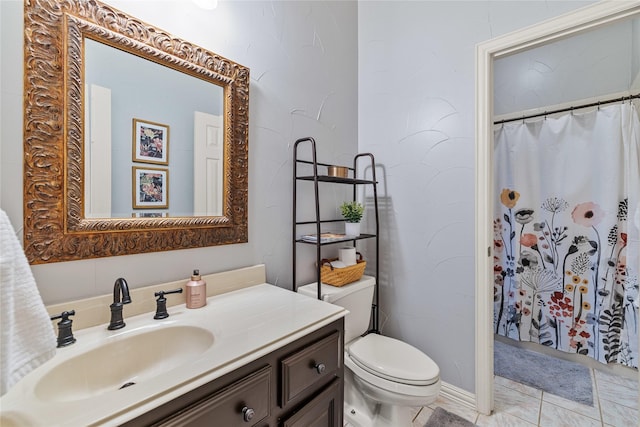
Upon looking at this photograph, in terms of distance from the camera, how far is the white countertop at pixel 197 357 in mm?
532

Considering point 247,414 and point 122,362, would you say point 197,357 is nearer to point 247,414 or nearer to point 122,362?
point 247,414

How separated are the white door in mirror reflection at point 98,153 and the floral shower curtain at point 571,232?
2.60 metres

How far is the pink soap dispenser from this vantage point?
107cm

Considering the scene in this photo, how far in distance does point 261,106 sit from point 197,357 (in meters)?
1.12

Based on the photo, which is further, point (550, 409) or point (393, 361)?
point (550, 409)

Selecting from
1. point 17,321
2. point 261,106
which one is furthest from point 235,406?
point 261,106

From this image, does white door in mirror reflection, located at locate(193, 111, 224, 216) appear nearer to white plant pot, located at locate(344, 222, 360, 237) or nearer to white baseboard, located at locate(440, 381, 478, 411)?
white plant pot, located at locate(344, 222, 360, 237)

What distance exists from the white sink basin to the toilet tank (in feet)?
2.18

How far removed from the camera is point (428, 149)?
1.72 meters

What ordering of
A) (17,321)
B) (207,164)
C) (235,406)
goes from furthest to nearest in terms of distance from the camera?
(207,164) → (235,406) → (17,321)

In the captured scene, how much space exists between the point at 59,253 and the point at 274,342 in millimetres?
706

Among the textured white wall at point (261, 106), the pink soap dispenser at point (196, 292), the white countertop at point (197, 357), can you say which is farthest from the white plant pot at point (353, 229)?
the pink soap dispenser at point (196, 292)

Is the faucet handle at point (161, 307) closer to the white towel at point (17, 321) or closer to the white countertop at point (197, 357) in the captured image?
the white countertop at point (197, 357)

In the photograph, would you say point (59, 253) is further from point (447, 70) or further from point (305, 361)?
point (447, 70)
